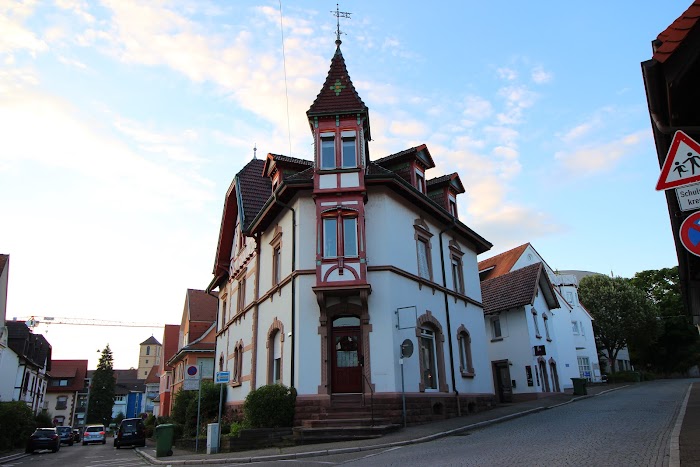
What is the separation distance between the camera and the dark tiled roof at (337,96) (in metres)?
19.2

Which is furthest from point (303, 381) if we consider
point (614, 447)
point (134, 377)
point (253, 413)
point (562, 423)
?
point (134, 377)

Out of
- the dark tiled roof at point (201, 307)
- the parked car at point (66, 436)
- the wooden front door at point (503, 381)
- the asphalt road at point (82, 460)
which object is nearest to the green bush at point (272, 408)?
the asphalt road at point (82, 460)

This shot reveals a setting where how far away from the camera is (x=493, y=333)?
3219 centimetres

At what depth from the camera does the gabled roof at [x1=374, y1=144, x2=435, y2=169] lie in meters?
21.8

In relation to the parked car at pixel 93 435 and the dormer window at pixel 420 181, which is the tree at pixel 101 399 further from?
the dormer window at pixel 420 181

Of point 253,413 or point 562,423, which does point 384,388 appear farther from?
point 562,423

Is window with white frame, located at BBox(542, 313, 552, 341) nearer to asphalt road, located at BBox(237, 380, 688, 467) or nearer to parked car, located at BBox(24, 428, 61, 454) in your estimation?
asphalt road, located at BBox(237, 380, 688, 467)

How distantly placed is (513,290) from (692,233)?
2765cm

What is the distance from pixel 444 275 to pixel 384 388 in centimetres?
685

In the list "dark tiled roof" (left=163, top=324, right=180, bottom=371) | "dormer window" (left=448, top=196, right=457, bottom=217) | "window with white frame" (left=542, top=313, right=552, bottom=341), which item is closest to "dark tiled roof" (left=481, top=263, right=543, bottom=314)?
"window with white frame" (left=542, top=313, right=552, bottom=341)

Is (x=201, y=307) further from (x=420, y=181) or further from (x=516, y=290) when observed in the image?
(x=420, y=181)

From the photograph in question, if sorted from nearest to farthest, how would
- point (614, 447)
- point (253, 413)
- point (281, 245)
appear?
point (614, 447), point (253, 413), point (281, 245)

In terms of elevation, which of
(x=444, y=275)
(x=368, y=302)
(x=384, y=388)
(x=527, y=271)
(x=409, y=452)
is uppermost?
(x=527, y=271)

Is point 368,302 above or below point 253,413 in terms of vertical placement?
above
